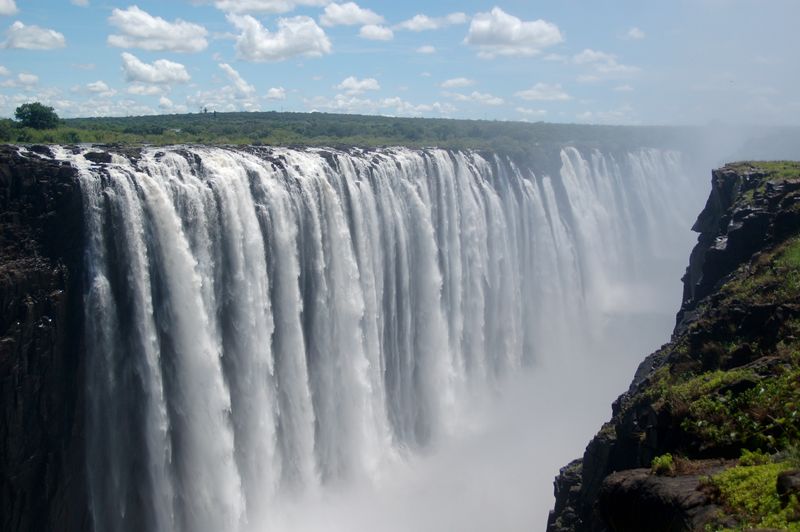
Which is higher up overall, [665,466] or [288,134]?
[288,134]

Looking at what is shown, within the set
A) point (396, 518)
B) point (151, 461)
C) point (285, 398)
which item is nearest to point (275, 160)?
point (285, 398)

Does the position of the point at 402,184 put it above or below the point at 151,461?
above

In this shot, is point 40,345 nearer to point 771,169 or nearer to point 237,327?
point 237,327

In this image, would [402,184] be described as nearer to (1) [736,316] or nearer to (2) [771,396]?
(1) [736,316]

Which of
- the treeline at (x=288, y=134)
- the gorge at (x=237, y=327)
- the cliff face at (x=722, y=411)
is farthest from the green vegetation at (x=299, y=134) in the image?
the cliff face at (x=722, y=411)

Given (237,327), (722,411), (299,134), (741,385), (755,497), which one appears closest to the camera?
(755,497)

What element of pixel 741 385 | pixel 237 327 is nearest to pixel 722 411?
pixel 741 385

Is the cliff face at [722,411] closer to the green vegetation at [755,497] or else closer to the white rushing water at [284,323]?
the green vegetation at [755,497]
